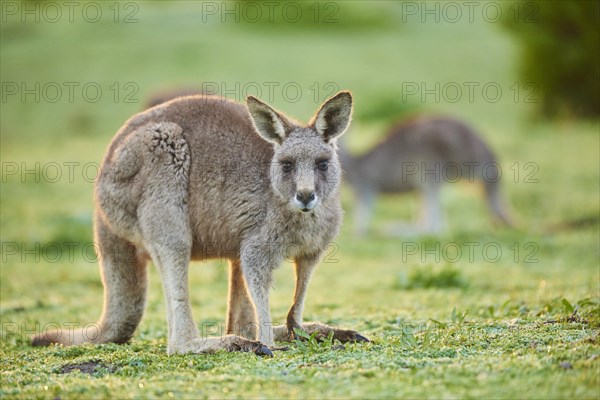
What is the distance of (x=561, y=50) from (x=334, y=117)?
48.7 feet

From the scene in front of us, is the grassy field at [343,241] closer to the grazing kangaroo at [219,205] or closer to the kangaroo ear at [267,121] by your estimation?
the grazing kangaroo at [219,205]

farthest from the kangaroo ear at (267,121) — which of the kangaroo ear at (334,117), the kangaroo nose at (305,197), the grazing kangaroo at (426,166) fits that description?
the grazing kangaroo at (426,166)

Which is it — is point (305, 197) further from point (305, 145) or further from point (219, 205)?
point (219, 205)

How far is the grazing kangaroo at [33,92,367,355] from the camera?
5.56 meters

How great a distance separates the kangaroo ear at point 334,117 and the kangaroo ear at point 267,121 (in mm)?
236

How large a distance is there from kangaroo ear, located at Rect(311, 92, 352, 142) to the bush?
48.1 ft

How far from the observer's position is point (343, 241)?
41.9ft

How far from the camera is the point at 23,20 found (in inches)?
1217

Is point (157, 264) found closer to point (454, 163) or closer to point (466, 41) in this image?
point (454, 163)

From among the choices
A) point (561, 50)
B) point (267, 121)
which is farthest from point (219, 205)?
point (561, 50)

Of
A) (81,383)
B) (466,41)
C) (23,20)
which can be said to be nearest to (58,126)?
(23,20)

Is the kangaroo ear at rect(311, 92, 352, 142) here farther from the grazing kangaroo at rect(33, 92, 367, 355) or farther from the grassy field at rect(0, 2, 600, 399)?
the grassy field at rect(0, 2, 600, 399)

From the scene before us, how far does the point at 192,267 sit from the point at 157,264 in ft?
17.1

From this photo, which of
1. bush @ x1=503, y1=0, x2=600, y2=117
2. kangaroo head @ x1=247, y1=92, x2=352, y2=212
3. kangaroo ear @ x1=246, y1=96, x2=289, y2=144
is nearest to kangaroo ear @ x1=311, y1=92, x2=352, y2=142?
kangaroo head @ x1=247, y1=92, x2=352, y2=212
